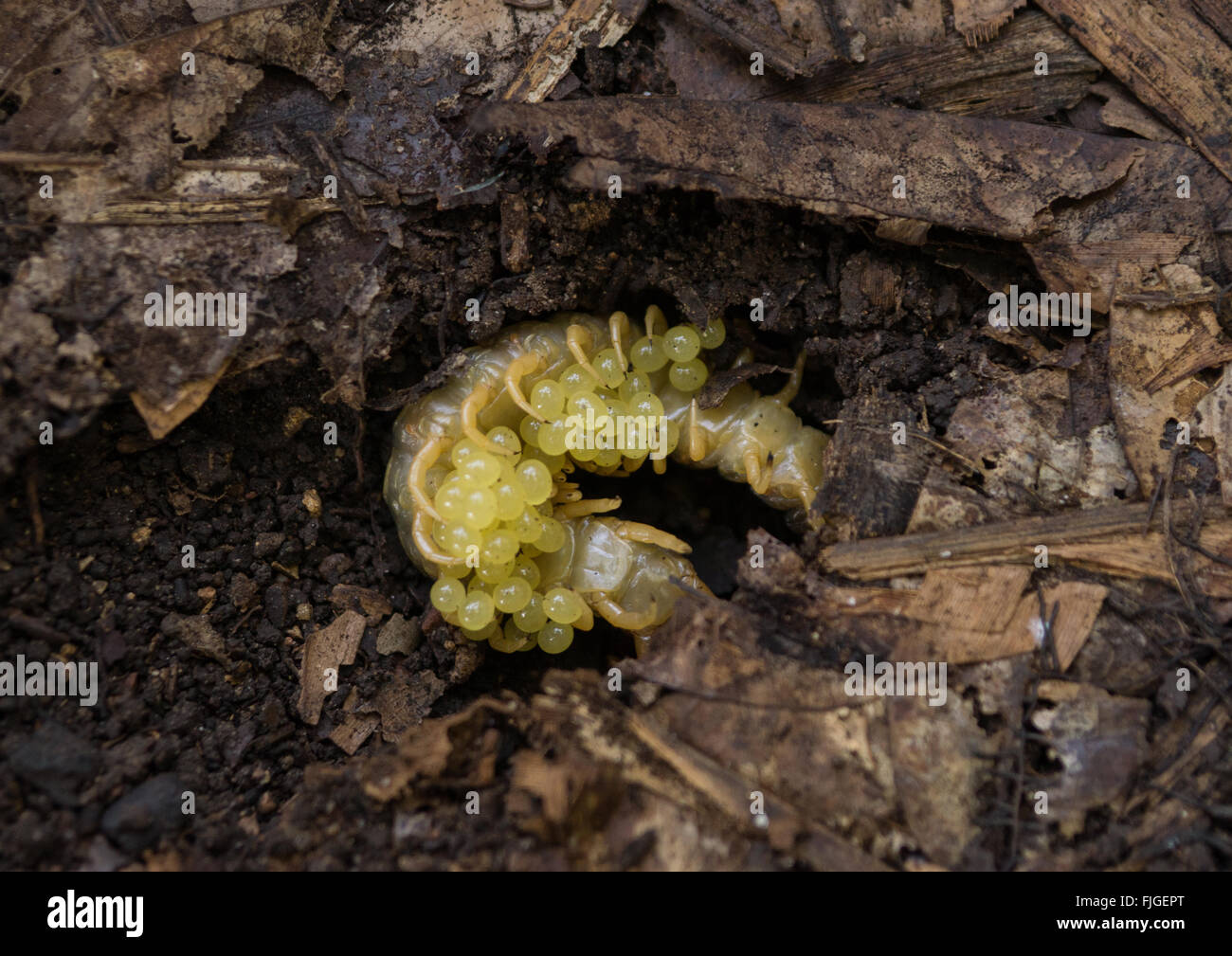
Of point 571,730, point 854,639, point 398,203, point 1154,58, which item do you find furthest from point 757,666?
point 1154,58

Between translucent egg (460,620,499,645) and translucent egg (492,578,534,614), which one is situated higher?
translucent egg (492,578,534,614)

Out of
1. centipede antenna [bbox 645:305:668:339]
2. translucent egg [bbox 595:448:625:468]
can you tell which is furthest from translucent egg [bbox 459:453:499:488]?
centipede antenna [bbox 645:305:668:339]

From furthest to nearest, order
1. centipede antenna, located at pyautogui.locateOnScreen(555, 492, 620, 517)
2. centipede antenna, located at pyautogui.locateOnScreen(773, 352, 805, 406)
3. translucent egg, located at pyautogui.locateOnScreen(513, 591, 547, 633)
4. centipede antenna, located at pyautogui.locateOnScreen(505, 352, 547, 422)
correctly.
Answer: centipede antenna, located at pyautogui.locateOnScreen(773, 352, 805, 406), centipede antenna, located at pyautogui.locateOnScreen(555, 492, 620, 517), translucent egg, located at pyautogui.locateOnScreen(513, 591, 547, 633), centipede antenna, located at pyautogui.locateOnScreen(505, 352, 547, 422)

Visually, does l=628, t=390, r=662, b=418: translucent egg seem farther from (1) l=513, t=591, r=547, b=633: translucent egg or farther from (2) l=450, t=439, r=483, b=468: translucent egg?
(1) l=513, t=591, r=547, b=633: translucent egg

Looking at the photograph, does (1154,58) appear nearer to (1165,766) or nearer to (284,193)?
A: (1165,766)

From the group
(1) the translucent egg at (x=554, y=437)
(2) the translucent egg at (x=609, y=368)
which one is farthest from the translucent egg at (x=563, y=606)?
(2) the translucent egg at (x=609, y=368)

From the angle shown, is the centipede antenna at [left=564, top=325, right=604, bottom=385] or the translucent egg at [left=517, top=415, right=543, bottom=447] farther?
the translucent egg at [left=517, top=415, right=543, bottom=447]
